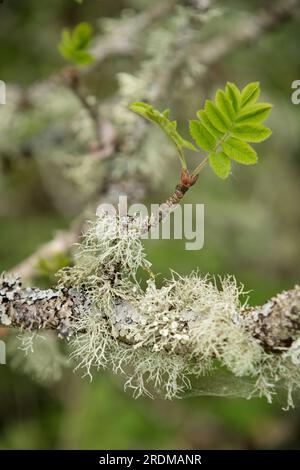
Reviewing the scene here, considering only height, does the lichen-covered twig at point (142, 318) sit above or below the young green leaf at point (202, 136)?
below

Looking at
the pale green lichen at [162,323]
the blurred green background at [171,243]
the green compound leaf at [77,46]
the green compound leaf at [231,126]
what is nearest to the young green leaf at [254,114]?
the green compound leaf at [231,126]

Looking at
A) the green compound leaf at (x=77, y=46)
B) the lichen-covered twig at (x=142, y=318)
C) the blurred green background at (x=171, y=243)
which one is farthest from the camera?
the blurred green background at (x=171, y=243)

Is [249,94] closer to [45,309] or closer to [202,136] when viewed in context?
[202,136]

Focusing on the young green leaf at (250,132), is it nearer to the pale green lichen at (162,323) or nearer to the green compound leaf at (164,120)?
the green compound leaf at (164,120)

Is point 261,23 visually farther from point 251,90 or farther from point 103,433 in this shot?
point 103,433

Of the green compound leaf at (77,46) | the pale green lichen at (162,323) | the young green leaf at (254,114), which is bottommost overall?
the pale green lichen at (162,323)

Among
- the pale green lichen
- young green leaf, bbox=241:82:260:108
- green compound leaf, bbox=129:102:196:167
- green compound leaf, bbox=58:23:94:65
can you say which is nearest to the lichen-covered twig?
the pale green lichen

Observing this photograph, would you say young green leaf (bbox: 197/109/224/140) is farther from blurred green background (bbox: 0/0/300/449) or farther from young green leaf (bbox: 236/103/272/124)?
blurred green background (bbox: 0/0/300/449)

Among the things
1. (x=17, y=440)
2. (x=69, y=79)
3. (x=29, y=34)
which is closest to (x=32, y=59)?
(x=29, y=34)
